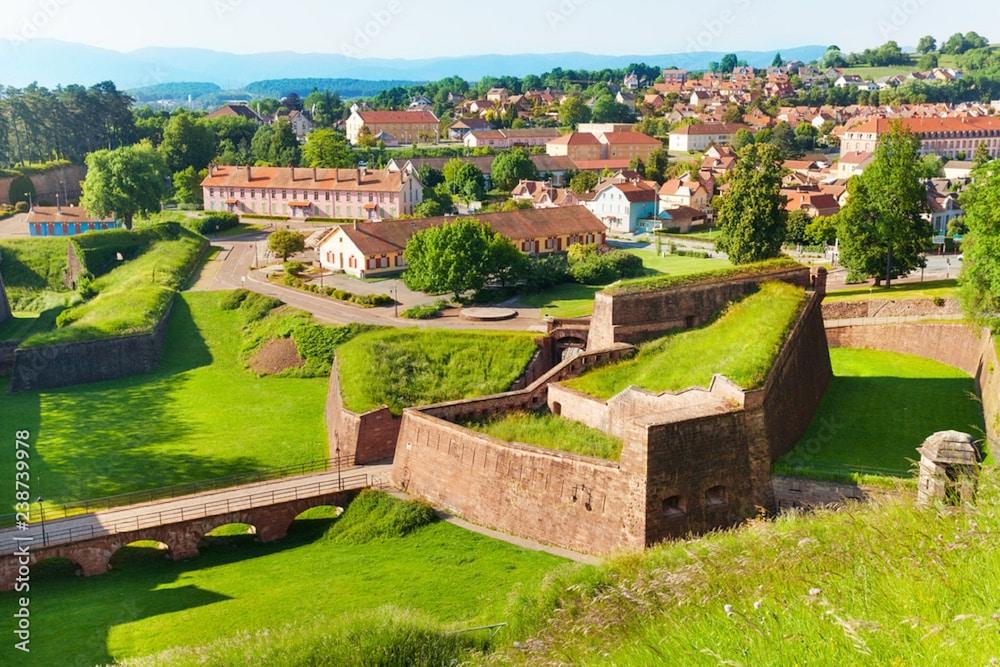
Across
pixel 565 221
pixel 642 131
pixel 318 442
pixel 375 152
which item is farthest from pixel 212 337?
pixel 642 131

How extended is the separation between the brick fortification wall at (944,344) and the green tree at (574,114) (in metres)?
120

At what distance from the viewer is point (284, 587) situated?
2419cm

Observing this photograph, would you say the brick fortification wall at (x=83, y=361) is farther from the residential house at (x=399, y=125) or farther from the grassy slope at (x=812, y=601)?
the residential house at (x=399, y=125)

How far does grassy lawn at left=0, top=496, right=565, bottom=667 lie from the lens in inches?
837

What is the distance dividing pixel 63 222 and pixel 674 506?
6411 cm

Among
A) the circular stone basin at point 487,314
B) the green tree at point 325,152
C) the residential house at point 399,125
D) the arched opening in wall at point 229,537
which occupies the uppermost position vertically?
the residential house at point 399,125

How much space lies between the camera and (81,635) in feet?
71.7

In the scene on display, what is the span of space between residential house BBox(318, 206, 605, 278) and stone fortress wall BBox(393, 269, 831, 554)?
2969 centimetres

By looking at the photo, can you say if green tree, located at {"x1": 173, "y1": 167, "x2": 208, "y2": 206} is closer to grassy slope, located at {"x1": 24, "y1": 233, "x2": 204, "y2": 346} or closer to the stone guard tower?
grassy slope, located at {"x1": 24, "y1": 233, "x2": 204, "y2": 346}

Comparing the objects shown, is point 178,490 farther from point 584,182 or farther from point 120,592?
point 584,182

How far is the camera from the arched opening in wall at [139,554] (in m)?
Result: 27.4

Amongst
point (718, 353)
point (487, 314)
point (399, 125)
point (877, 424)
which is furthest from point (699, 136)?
point (877, 424)

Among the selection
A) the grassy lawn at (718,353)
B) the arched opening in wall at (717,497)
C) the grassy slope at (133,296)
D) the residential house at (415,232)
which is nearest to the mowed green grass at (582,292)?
the residential house at (415,232)

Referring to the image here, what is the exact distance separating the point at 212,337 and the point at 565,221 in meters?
29.0
